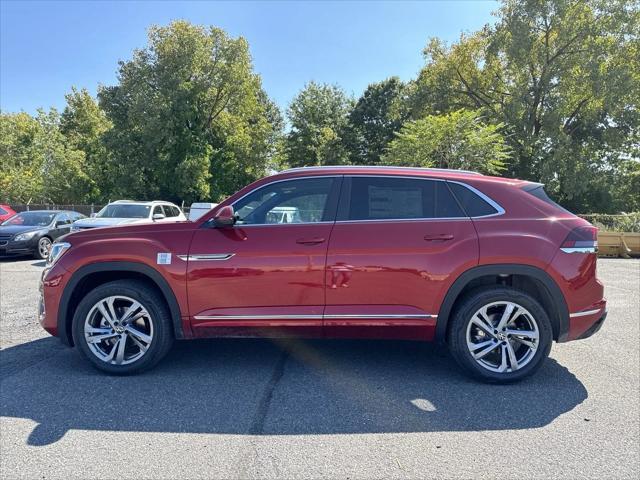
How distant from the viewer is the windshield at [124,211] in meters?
12.4

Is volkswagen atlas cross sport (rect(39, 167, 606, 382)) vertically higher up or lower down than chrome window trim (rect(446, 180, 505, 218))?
lower down

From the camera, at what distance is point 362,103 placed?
4038cm

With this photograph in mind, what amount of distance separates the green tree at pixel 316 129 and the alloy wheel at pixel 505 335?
36.2 m

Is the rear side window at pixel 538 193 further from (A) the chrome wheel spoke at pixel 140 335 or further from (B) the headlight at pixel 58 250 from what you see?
(B) the headlight at pixel 58 250

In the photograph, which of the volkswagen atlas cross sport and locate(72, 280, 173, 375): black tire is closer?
the volkswagen atlas cross sport

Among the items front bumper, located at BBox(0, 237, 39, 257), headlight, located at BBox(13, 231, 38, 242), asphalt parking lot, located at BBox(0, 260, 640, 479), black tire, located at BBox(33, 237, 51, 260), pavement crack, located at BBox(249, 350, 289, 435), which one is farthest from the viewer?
black tire, located at BBox(33, 237, 51, 260)

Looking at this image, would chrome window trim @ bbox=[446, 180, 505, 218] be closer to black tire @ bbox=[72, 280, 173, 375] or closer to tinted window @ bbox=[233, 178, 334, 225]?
tinted window @ bbox=[233, 178, 334, 225]

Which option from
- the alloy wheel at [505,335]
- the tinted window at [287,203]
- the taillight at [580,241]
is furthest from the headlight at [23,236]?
the taillight at [580,241]

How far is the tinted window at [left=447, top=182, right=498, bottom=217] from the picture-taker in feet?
12.2

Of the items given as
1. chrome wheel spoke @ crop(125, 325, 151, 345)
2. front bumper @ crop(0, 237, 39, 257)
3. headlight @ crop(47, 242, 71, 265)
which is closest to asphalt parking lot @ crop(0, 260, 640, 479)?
chrome wheel spoke @ crop(125, 325, 151, 345)

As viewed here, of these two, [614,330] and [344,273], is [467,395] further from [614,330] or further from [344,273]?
[614,330]

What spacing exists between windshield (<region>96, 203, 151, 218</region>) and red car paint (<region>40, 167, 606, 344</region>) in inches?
371

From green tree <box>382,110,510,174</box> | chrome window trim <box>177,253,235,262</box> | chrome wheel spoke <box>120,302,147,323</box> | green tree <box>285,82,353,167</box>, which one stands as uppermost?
green tree <box>285,82,353,167</box>

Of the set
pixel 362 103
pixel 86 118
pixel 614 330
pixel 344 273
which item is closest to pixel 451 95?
pixel 362 103
